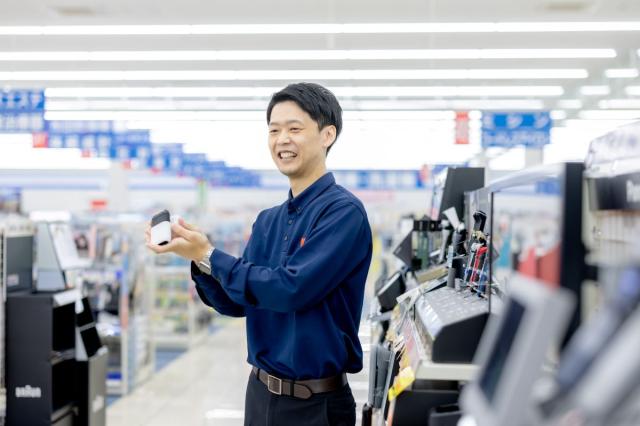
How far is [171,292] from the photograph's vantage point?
9.29 metres

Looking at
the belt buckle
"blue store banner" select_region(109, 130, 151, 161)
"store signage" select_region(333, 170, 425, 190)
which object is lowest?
the belt buckle

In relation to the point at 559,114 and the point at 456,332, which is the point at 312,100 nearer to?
the point at 456,332

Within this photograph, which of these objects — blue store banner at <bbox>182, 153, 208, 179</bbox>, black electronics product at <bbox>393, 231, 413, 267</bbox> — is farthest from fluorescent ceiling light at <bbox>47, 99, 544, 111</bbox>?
black electronics product at <bbox>393, 231, 413, 267</bbox>

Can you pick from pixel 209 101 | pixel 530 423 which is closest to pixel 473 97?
pixel 209 101

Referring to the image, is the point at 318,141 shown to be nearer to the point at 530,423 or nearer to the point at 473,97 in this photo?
the point at 530,423

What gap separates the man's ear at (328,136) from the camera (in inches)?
80.1

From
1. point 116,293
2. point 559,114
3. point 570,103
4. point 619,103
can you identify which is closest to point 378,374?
point 116,293

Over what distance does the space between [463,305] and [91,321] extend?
10.9ft

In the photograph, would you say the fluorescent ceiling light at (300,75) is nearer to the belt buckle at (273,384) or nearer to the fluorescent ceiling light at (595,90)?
the fluorescent ceiling light at (595,90)

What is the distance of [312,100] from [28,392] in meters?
2.88

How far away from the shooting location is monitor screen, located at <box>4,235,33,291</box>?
389 cm

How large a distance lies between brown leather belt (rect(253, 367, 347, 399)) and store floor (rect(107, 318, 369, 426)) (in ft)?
4.43

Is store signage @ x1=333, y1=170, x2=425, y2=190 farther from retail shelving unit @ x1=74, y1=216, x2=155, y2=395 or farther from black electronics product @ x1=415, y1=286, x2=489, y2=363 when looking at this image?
black electronics product @ x1=415, y1=286, x2=489, y2=363

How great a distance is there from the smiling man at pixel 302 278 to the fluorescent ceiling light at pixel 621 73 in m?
9.19
